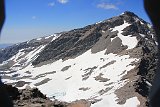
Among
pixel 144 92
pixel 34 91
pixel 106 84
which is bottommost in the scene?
pixel 34 91

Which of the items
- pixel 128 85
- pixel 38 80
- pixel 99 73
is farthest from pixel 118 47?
pixel 128 85

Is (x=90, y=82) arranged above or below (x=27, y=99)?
above

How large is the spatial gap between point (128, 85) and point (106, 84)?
27441mm

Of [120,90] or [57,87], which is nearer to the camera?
[120,90]

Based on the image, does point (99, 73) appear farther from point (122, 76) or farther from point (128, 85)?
point (128, 85)

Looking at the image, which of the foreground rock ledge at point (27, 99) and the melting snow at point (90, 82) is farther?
the melting snow at point (90, 82)

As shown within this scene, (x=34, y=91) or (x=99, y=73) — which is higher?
(x=99, y=73)

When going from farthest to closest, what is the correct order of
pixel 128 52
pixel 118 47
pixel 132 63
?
1. pixel 118 47
2. pixel 128 52
3. pixel 132 63

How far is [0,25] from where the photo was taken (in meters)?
7.89

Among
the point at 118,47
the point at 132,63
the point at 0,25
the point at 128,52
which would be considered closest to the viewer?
the point at 0,25

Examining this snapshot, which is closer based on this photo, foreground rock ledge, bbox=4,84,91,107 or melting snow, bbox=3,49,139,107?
foreground rock ledge, bbox=4,84,91,107

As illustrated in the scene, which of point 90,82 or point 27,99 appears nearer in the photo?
point 27,99

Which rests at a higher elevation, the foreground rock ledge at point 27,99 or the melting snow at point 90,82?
the melting snow at point 90,82

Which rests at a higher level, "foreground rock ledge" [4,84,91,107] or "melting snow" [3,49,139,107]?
"melting snow" [3,49,139,107]
